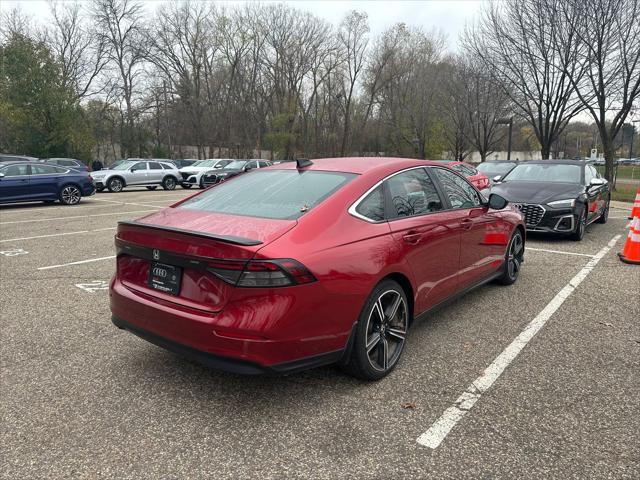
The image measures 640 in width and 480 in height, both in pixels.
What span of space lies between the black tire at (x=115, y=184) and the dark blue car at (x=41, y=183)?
5.81 metres

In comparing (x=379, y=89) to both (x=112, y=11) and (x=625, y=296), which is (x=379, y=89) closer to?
(x=112, y=11)

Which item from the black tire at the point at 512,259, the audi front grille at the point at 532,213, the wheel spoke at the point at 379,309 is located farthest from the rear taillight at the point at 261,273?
the audi front grille at the point at 532,213

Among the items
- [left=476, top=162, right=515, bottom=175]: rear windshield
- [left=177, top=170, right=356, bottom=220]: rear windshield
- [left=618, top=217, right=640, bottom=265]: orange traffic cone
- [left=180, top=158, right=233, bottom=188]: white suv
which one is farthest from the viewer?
[left=180, top=158, right=233, bottom=188]: white suv

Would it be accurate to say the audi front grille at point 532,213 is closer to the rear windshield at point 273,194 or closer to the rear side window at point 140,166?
the rear windshield at point 273,194

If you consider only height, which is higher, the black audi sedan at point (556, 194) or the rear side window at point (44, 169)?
the rear side window at point (44, 169)

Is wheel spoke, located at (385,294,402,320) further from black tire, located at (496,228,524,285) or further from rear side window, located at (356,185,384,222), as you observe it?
black tire, located at (496,228,524,285)

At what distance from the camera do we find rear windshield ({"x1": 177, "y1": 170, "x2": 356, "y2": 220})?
10.3ft

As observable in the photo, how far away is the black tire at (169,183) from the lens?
76.7 feet

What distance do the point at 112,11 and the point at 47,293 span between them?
43.9m

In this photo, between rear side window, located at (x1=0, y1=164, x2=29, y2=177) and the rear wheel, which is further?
the rear wheel

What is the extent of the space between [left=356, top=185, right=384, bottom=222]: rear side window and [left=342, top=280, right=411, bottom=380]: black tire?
46 cm

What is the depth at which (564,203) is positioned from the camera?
823 cm

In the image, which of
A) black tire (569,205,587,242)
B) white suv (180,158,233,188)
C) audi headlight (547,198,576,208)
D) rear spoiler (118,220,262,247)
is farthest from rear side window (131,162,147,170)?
rear spoiler (118,220,262,247)

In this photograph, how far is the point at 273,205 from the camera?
323cm
